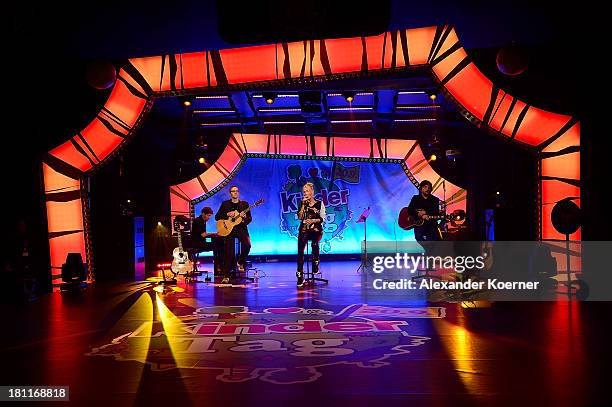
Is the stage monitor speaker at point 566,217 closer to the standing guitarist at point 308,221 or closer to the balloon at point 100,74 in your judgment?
the standing guitarist at point 308,221

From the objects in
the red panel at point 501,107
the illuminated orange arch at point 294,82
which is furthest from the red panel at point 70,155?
the red panel at point 501,107

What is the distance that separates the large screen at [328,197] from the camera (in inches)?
557

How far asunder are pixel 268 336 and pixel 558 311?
131 inches

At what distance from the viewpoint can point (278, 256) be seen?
14.5 metres

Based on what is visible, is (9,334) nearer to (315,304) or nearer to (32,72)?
(315,304)

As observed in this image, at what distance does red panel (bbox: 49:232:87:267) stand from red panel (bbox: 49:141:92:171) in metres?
1.20

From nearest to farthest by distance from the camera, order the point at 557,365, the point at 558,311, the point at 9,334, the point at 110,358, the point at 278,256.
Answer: the point at 557,365 → the point at 110,358 → the point at 9,334 → the point at 558,311 → the point at 278,256

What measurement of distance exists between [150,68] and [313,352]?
252 inches

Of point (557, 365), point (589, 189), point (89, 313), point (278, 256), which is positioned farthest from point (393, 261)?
point (557, 365)

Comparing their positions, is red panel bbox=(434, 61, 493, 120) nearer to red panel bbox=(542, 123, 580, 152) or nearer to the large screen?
red panel bbox=(542, 123, 580, 152)

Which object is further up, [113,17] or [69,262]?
[113,17]

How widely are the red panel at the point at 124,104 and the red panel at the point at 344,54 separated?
333 centimetres

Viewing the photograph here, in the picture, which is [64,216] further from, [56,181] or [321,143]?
[321,143]

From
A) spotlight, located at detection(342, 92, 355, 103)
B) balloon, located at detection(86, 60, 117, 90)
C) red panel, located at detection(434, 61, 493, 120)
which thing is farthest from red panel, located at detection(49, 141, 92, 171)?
red panel, located at detection(434, 61, 493, 120)
